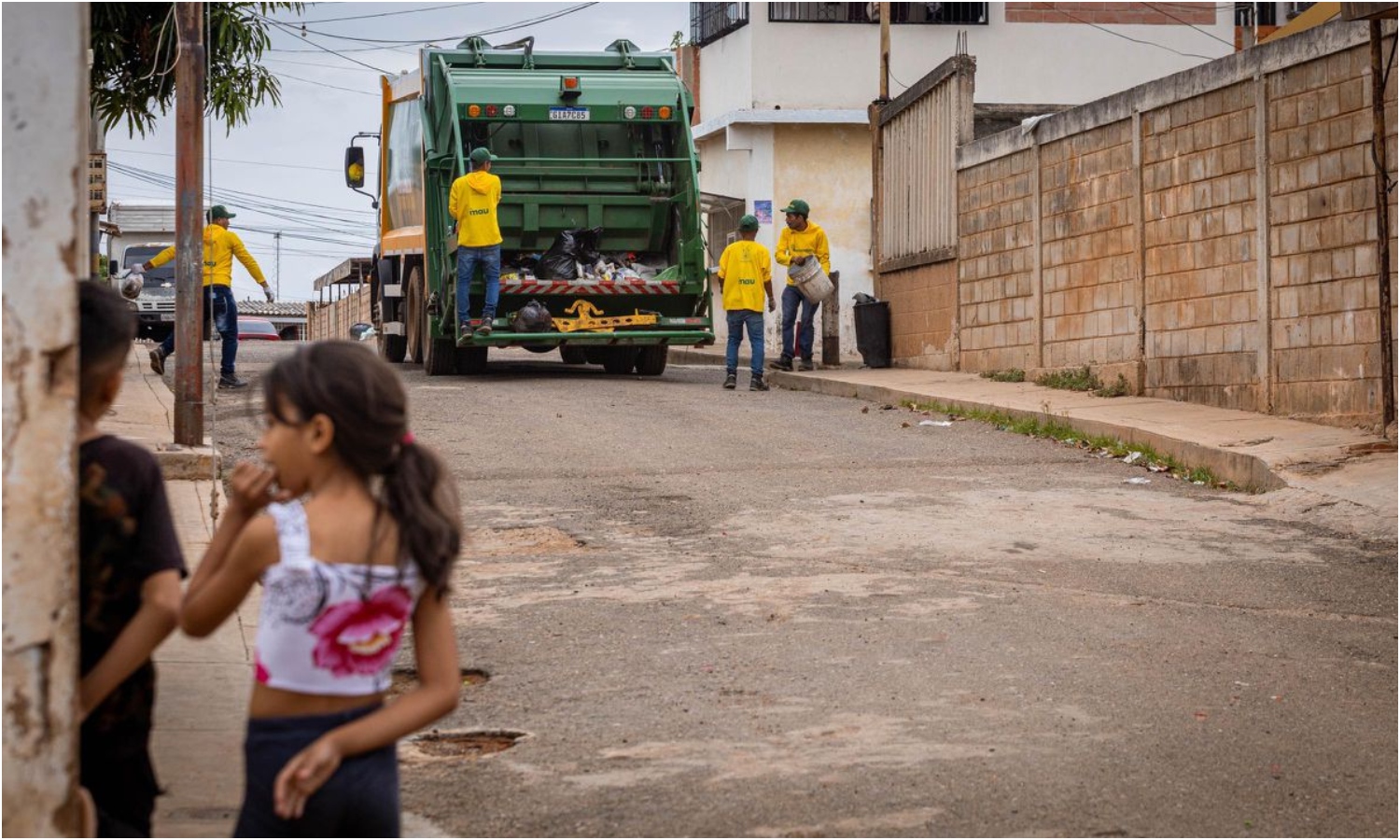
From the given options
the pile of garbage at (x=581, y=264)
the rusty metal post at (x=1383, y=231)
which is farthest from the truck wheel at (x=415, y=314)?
the rusty metal post at (x=1383, y=231)

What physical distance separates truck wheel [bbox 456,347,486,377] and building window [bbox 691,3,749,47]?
1162 centimetres

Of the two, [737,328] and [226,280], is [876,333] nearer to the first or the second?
[737,328]

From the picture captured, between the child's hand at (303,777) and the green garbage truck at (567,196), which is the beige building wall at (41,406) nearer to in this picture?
the child's hand at (303,777)

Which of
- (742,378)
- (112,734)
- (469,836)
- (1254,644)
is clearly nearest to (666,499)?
(1254,644)

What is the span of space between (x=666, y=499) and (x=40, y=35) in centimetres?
754

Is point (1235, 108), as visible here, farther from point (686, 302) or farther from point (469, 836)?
point (469, 836)

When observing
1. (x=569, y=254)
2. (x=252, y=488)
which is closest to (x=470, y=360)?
(x=569, y=254)

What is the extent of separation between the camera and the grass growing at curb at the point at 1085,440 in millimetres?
11539

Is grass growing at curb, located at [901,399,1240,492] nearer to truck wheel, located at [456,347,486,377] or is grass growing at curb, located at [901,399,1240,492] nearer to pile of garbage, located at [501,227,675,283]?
pile of garbage, located at [501,227,675,283]

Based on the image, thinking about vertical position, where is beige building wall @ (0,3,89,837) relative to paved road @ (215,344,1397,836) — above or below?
above

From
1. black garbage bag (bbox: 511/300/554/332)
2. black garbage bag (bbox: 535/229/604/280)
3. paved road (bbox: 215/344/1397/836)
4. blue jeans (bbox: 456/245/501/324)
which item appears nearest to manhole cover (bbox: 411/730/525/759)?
paved road (bbox: 215/344/1397/836)

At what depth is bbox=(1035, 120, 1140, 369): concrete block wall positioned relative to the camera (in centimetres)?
1538

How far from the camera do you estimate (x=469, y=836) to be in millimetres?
4746

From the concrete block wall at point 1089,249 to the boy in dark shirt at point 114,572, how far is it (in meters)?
12.8
